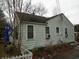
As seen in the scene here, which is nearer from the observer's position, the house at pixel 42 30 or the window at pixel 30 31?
the house at pixel 42 30

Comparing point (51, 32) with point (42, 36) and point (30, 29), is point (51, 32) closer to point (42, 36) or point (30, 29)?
point (42, 36)

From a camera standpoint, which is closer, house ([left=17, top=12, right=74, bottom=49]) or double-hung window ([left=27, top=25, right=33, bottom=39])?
house ([left=17, top=12, right=74, bottom=49])

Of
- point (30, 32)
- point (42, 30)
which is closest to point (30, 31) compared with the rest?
point (30, 32)

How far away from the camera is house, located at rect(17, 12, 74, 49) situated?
A: 1259 cm

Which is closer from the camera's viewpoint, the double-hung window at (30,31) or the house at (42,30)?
the house at (42,30)

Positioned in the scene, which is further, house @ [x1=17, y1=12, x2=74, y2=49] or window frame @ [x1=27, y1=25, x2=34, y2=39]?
window frame @ [x1=27, y1=25, x2=34, y2=39]

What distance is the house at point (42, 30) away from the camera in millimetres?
12590

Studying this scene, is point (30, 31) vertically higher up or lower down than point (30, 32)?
higher up

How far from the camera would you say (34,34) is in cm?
1349

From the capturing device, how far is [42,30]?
47.6 ft

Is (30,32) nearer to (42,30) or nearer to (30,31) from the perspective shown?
(30,31)

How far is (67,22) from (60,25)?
2.09 meters

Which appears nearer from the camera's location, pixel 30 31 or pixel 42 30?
pixel 30 31

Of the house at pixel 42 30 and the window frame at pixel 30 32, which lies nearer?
the house at pixel 42 30
